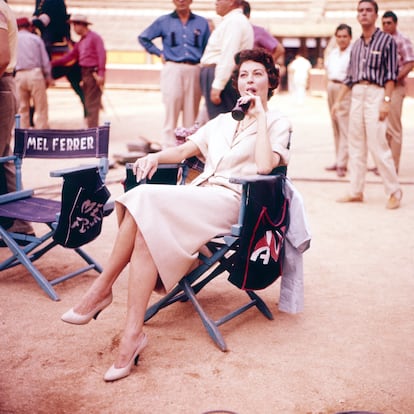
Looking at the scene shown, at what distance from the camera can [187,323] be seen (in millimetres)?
3238

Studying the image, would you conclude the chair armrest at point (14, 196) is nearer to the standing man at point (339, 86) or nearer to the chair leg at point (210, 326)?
the chair leg at point (210, 326)

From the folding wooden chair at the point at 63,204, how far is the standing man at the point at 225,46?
2.27 meters

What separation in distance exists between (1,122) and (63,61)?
614cm

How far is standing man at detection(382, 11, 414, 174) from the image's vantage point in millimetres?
6977

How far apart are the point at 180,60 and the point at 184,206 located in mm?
4579

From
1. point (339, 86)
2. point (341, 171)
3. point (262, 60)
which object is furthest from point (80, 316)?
point (339, 86)

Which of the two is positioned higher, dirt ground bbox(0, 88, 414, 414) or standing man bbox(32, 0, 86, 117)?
standing man bbox(32, 0, 86, 117)

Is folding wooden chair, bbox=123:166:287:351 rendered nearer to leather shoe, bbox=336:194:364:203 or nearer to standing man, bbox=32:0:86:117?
leather shoe, bbox=336:194:364:203

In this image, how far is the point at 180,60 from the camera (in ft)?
23.5

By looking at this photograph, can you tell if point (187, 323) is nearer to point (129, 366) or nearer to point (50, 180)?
point (129, 366)

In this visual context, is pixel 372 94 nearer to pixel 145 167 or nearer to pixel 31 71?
pixel 145 167

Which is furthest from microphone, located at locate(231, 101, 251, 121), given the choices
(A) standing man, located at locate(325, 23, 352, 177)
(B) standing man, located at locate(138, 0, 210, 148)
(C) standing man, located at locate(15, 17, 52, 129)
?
(C) standing man, located at locate(15, 17, 52, 129)

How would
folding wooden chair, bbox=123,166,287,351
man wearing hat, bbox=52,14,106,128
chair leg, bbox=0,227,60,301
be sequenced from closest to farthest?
folding wooden chair, bbox=123,166,287,351
chair leg, bbox=0,227,60,301
man wearing hat, bbox=52,14,106,128

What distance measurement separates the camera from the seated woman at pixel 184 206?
8.99 feet
